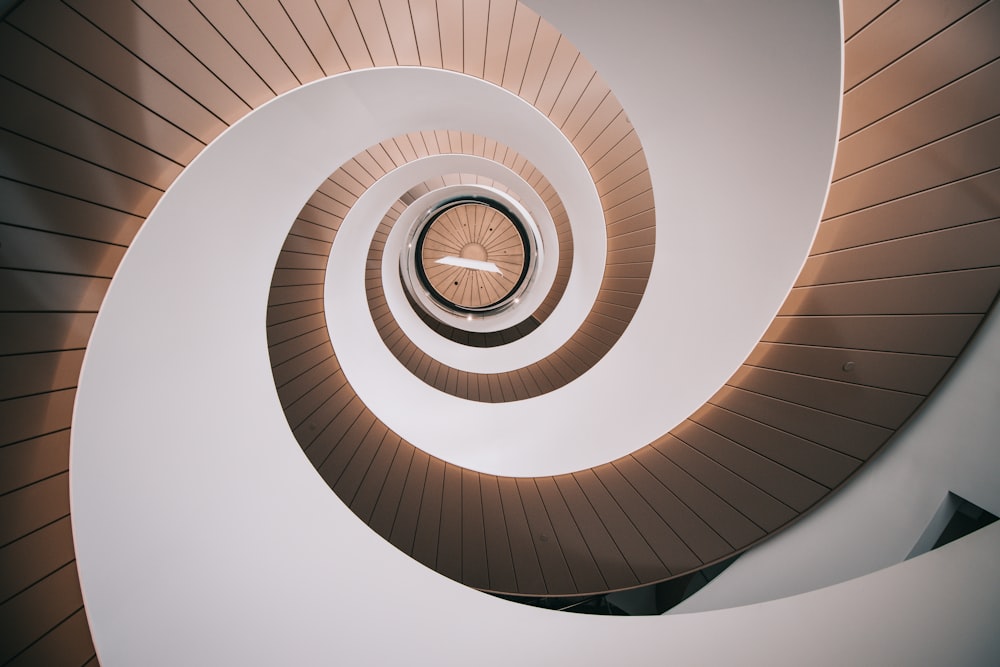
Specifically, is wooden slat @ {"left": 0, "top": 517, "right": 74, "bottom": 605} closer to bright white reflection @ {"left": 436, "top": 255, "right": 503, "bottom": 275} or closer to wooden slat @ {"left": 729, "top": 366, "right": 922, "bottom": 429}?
wooden slat @ {"left": 729, "top": 366, "right": 922, "bottom": 429}

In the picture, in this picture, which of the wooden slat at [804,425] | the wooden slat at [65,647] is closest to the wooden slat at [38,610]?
the wooden slat at [65,647]

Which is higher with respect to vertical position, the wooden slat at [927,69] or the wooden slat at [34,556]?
the wooden slat at [927,69]

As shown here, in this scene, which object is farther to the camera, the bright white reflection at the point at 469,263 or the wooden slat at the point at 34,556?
the bright white reflection at the point at 469,263

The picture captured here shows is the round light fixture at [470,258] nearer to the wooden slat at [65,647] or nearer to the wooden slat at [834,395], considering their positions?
the wooden slat at [834,395]

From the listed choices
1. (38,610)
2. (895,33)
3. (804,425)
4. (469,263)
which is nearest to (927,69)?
(895,33)

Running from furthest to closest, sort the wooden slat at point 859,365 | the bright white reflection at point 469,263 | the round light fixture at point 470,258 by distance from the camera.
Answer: the bright white reflection at point 469,263 → the round light fixture at point 470,258 → the wooden slat at point 859,365

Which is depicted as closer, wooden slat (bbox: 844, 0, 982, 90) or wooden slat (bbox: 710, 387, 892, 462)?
wooden slat (bbox: 844, 0, 982, 90)

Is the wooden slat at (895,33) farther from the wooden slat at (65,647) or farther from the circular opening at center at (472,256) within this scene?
the circular opening at center at (472,256)

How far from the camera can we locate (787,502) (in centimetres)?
267

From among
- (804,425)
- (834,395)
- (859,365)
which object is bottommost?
(804,425)

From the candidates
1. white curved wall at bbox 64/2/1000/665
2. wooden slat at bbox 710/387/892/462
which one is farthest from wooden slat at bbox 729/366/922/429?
white curved wall at bbox 64/2/1000/665

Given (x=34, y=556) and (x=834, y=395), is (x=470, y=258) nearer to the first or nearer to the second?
(x=834, y=395)

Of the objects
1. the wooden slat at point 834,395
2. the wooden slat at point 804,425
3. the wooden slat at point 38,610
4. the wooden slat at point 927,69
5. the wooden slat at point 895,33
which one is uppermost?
the wooden slat at point 895,33

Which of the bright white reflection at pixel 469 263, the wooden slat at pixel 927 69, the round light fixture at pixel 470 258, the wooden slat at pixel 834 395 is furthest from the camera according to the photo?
the bright white reflection at pixel 469 263
